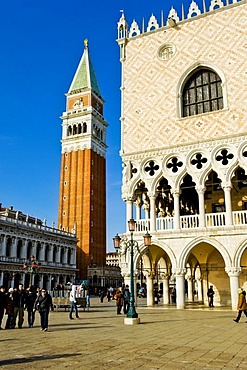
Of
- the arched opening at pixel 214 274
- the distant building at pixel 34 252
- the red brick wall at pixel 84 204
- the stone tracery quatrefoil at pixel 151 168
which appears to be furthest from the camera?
the red brick wall at pixel 84 204

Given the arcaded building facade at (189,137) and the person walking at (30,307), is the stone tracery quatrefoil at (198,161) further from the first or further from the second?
the person walking at (30,307)

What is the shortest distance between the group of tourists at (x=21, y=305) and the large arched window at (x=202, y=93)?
41.4 feet

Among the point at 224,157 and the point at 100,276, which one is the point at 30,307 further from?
the point at 100,276

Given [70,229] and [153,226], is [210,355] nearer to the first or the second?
[153,226]

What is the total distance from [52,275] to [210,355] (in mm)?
44319

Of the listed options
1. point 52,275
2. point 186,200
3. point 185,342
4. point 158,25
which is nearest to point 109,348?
point 185,342

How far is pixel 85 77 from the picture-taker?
67562mm

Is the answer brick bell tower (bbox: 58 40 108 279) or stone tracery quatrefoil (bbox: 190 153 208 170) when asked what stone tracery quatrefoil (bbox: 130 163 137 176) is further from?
brick bell tower (bbox: 58 40 108 279)

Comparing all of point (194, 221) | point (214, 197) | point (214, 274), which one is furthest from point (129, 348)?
point (214, 197)

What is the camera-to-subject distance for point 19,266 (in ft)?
139

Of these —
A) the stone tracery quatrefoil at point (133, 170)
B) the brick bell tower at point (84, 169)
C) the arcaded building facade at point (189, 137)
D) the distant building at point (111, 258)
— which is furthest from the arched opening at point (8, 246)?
the distant building at point (111, 258)

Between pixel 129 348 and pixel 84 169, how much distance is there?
2065 inches

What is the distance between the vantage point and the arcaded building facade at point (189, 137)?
58.9 feet

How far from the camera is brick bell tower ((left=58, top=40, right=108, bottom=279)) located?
188 ft
